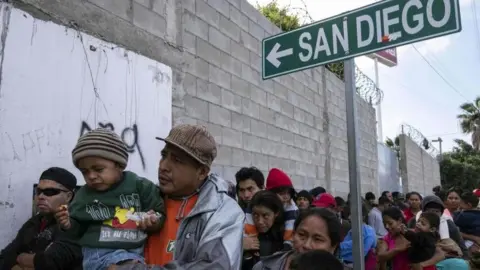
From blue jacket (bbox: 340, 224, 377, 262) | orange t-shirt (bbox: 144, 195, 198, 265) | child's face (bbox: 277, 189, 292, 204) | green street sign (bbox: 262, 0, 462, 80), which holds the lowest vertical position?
blue jacket (bbox: 340, 224, 377, 262)

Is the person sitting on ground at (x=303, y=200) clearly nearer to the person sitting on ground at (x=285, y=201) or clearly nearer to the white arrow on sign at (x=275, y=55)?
the person sitting on ground at (x=285, y=201)

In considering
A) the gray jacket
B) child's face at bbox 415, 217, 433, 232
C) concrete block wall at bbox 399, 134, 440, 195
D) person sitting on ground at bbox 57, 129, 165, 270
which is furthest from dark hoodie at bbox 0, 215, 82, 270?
concrete block wall at bbox 399, 134, 440, 195

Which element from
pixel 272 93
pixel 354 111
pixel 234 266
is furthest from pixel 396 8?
pixel 272 93

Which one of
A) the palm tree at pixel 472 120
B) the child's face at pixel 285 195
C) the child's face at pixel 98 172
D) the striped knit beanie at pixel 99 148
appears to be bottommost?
the child's face at pixel 285 195

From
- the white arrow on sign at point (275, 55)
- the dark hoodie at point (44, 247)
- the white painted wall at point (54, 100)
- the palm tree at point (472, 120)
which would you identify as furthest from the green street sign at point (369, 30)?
the palm tree at point (472, 120)

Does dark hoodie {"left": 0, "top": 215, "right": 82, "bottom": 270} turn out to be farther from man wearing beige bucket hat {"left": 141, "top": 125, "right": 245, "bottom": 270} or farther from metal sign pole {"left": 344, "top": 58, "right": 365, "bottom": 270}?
metal sign pole {"left": 344, "top": 58, "right": 365, "bottom": 270}

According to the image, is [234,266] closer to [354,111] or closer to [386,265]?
[354,111]

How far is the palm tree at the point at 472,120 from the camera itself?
133 feet

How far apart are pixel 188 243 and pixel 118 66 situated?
8.24 feet

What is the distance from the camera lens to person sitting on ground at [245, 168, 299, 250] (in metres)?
3.36

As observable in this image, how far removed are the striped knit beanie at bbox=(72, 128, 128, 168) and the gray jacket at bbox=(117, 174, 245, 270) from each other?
418 mm

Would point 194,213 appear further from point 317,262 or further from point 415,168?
point 415,168

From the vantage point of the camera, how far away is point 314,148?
8125 millimetres

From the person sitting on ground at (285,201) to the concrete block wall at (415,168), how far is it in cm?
1495
